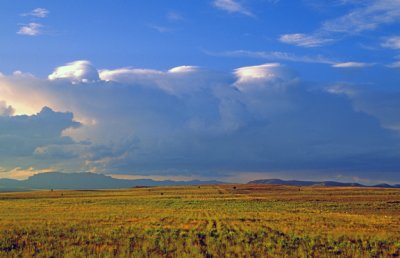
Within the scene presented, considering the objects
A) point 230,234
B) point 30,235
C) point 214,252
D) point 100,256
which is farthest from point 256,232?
point 30,235

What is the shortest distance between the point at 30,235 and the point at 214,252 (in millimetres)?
12835

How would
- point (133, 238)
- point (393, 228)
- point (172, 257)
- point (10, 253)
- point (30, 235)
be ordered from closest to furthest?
point (172, 257) < point (10, 253) < point (133, 238) < point (30, 235) < point (393, 228)

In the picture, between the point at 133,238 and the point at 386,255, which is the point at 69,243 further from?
the point at 386,255

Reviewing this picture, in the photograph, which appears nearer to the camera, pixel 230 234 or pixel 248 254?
pixel 248 254

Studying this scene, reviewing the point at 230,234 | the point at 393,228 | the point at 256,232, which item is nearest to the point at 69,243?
the point at 230,234

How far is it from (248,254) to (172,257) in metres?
3.28

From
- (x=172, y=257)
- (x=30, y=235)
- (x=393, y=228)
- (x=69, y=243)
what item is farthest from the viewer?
(x=393, y=228)

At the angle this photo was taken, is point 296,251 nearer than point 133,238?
Yes

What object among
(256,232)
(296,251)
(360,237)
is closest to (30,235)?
(256,232)

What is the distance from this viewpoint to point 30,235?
26.7 m

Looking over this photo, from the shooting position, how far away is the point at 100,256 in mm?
18797

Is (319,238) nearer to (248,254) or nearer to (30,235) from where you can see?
(248,254)

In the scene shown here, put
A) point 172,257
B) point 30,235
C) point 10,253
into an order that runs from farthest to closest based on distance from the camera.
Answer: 1. point 30,235
2. point 10,253
3. point 172,257

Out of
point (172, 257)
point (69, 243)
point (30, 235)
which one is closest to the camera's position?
point (172, 257)
